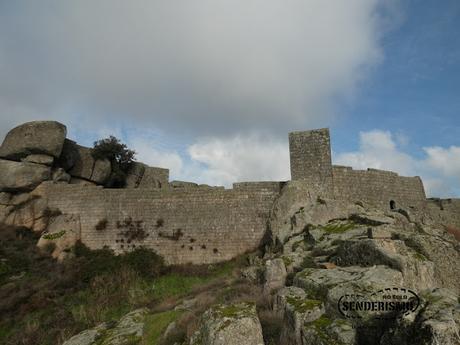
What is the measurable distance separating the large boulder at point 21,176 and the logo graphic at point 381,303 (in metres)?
19.5

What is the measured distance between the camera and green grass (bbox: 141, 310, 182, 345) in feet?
25.1

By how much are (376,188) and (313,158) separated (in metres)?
3.66

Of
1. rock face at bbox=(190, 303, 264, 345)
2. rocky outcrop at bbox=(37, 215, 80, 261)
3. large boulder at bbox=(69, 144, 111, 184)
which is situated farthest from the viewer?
large boulder at bbox=(69, 144, 111, 184)

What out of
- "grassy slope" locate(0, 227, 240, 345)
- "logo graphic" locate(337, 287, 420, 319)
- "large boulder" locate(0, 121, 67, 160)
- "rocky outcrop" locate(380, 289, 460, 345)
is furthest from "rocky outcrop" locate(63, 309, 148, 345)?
"large boulder" locate(0, 121, 67, 160)

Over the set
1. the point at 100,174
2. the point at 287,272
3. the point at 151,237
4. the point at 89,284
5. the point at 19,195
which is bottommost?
the point at 89,284

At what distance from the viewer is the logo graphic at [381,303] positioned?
4449mm

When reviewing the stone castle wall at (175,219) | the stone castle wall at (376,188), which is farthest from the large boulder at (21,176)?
the stone castle wall at (376,188)

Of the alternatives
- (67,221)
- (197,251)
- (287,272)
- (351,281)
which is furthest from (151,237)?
(351,281)

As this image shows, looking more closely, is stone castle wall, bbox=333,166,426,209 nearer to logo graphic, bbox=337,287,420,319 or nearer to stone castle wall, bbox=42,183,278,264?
stone castle wall, bbox=42,183,278,264

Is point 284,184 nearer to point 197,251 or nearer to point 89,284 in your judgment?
point 197,251

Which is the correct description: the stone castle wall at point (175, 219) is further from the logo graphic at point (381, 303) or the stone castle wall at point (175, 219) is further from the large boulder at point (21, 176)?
the logo graphic at point (381, 303)

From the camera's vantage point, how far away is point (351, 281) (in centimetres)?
611

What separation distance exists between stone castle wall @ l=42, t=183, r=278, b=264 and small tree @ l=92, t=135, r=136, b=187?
358 cm

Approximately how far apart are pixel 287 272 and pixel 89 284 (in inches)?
436
